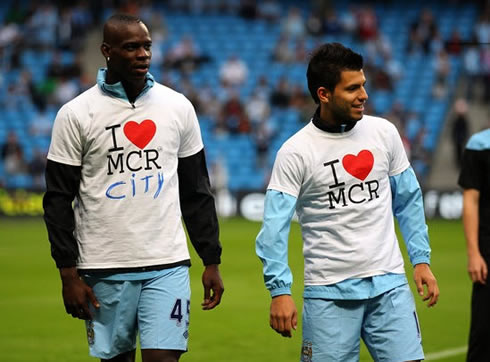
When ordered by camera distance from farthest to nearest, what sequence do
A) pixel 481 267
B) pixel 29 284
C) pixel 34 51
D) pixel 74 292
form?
pixel 34 51, pixel 29 284, pixel 481 267, pixel 74 292

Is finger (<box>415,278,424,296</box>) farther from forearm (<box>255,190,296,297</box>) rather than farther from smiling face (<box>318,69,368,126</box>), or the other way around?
smiling face (<box>318,69,368,126</box>)

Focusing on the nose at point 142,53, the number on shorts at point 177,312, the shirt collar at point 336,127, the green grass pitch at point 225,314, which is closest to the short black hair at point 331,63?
the shirt collar at point 336,127

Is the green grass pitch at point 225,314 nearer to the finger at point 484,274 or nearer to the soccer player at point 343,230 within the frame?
the finger at point 484,274

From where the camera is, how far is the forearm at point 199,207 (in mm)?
5770

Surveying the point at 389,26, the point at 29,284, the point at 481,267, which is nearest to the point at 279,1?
the point at 389,26

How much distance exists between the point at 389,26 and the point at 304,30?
3063mm

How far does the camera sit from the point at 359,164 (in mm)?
5406

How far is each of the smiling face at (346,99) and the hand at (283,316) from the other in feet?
3.16

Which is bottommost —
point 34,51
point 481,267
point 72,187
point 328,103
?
point 481,267

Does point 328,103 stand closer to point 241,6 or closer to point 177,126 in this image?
point 177,126

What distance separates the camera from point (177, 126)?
18.6 ft

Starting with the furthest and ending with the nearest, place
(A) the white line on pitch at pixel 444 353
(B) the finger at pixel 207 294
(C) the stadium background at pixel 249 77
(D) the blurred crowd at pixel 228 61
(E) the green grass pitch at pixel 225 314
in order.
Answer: (D) the blurred crowd at pixel 228 61 → (C) the stadium background at pixel 249 77 → (E) the green grass pitch at pixel 225 314 → (A) the white line on pitch at pixel 444 353 → (B) the finger at pixel 207 294

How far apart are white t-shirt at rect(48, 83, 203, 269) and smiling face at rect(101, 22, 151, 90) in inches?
6.3

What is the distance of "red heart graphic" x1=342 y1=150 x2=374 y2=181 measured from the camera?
17.7 ft
